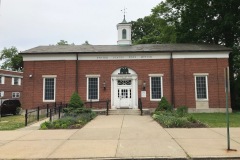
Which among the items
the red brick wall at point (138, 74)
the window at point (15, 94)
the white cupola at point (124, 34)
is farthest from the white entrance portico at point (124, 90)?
the window at point (15, 94)

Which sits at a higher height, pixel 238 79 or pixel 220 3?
pixel 220 3

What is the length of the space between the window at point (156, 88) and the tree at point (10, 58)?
54.7 metres

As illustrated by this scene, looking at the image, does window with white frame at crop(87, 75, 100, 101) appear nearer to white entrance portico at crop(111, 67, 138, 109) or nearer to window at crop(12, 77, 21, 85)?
white entrance portico at crop(111, 67, 138, 109)

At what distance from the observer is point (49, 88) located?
24703 millimetres

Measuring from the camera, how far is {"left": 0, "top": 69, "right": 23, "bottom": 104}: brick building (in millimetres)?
43406

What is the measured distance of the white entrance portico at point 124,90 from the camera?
24.3 m

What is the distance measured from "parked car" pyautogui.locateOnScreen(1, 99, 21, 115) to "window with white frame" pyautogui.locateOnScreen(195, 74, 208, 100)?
17248 mm

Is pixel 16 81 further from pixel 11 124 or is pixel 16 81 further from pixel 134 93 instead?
pixel 11 124

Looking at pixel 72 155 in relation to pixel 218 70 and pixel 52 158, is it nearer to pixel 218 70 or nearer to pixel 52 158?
pixel 52 158

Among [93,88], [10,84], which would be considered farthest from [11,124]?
[10,84]

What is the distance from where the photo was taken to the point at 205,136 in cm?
1112

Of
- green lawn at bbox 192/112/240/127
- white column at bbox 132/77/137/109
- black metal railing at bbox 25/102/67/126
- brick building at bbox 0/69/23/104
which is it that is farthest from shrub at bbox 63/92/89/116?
brick building at bbox 0/69/23/104

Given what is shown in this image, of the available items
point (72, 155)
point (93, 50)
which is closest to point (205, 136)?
point (72, 155)

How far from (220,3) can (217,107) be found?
39.9 feet
